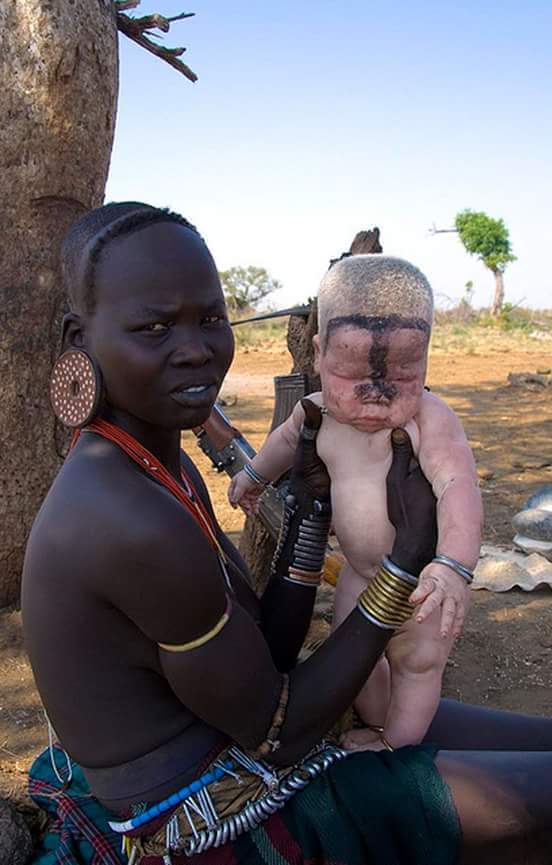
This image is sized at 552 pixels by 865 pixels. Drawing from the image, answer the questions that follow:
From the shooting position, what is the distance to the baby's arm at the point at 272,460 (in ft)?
7.18

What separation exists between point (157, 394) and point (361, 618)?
0.57 meters

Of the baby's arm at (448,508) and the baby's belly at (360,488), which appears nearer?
the baby's arm at (448,508)

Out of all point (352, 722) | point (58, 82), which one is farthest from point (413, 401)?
point (58, 82)

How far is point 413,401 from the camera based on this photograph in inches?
74.6

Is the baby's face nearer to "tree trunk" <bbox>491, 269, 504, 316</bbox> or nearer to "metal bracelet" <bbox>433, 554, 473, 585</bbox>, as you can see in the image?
"metal bracelet" <bbox>433, 554, 473, 585</bbox>

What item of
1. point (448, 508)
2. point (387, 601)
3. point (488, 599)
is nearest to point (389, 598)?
point (387, 601)

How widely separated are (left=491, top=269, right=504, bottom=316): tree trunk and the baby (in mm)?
25734

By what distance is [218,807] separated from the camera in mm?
1524

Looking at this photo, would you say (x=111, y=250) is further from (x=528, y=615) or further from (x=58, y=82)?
(x=528, y=615)

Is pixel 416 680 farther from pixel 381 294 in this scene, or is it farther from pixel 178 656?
pixel 381 294

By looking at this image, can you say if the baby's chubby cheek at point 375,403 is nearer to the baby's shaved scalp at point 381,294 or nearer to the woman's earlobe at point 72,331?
the baby's shaved scalp at point 381,294

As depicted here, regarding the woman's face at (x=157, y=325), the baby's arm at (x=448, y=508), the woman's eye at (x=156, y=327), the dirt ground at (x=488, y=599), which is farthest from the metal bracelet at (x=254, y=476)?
the dirt ground at (x=488, y=599)

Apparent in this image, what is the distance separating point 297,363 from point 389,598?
1.58 meters

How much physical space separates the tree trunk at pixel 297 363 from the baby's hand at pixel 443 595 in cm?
112
